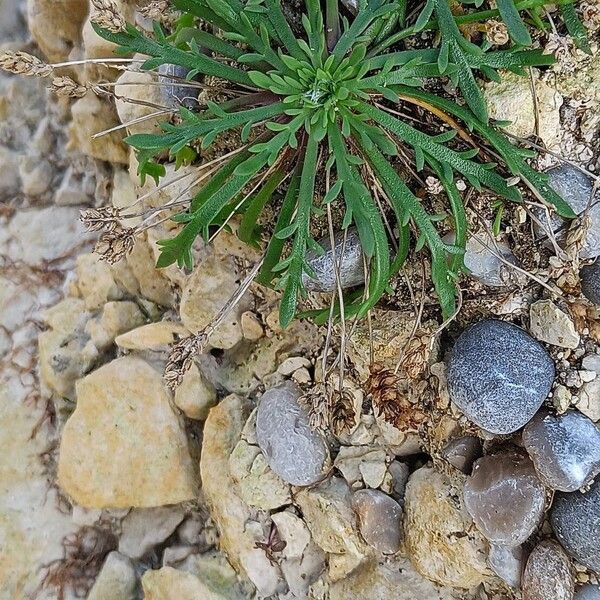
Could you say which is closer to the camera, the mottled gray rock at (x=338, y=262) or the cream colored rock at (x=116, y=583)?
the mottled gray rock at (x=338, y=262)

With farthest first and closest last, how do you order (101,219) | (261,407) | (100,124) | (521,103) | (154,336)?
(100,124)
(154,336)
(261,407)
(521,103)
(101,219)

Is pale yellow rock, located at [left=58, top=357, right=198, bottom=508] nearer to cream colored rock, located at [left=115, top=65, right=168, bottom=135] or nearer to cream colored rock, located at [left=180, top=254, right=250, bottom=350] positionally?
cream colored rock, located at [left=180, top=254, right=250, bottom=350]

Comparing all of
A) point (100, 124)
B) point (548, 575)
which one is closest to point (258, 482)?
point (548, 575)

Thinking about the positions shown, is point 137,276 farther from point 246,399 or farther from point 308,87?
point 308,87

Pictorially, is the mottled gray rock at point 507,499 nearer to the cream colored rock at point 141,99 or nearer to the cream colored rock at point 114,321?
the cream colored rock at point 114,321

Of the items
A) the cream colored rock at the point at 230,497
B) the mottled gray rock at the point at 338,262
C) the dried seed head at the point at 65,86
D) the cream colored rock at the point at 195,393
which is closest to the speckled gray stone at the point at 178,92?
the dried seed head at the point at 65,86

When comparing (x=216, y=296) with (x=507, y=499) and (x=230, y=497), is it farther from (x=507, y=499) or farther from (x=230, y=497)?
(x=507, y=499)

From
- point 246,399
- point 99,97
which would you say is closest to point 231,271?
point 246,399
